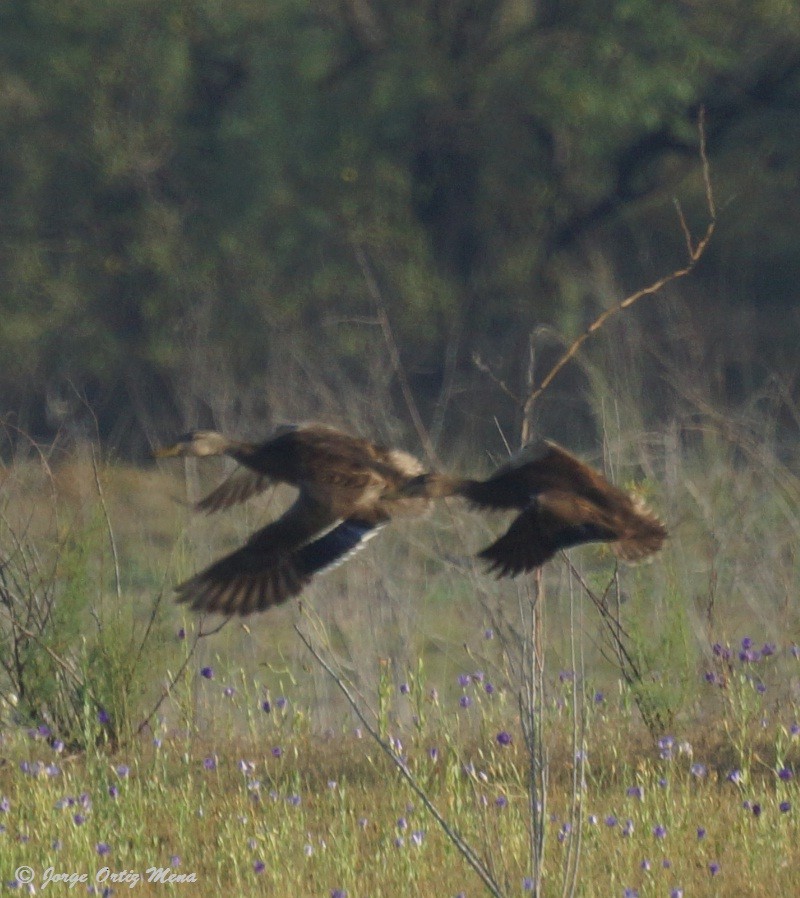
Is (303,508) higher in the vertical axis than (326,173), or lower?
higher

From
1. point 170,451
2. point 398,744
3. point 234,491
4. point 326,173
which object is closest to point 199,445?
point 170,451

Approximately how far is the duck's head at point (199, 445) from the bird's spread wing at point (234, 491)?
23.9 inches

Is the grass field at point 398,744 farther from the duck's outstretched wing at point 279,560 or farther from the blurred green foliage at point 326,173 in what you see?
the blurred green foliage at point 326,173

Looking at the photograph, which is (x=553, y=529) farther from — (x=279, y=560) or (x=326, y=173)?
(x=326, y=173)

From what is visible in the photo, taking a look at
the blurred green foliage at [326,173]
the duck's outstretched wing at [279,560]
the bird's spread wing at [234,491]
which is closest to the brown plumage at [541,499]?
the duck's outstretched wing at [279,560]

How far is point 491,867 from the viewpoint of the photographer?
134 inches

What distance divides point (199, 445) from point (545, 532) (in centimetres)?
82

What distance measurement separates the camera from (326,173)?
1500 cm

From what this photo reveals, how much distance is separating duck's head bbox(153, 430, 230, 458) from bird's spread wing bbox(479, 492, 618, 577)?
666 millimetres

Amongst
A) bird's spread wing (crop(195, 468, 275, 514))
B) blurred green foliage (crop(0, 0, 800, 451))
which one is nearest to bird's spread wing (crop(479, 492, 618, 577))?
bird's spread wing (crop(195, 468, 275, 514))

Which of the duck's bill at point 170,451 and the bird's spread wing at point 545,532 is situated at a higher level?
the duck's bill at point 170,451

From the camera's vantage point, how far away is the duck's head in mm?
3623

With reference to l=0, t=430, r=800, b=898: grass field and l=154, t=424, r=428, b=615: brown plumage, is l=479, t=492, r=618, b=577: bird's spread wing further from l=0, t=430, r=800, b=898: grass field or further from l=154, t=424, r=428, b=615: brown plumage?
l=154, t=424, r=428, b=615: brown plumage

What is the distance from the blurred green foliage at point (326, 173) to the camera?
14938 millimetres
